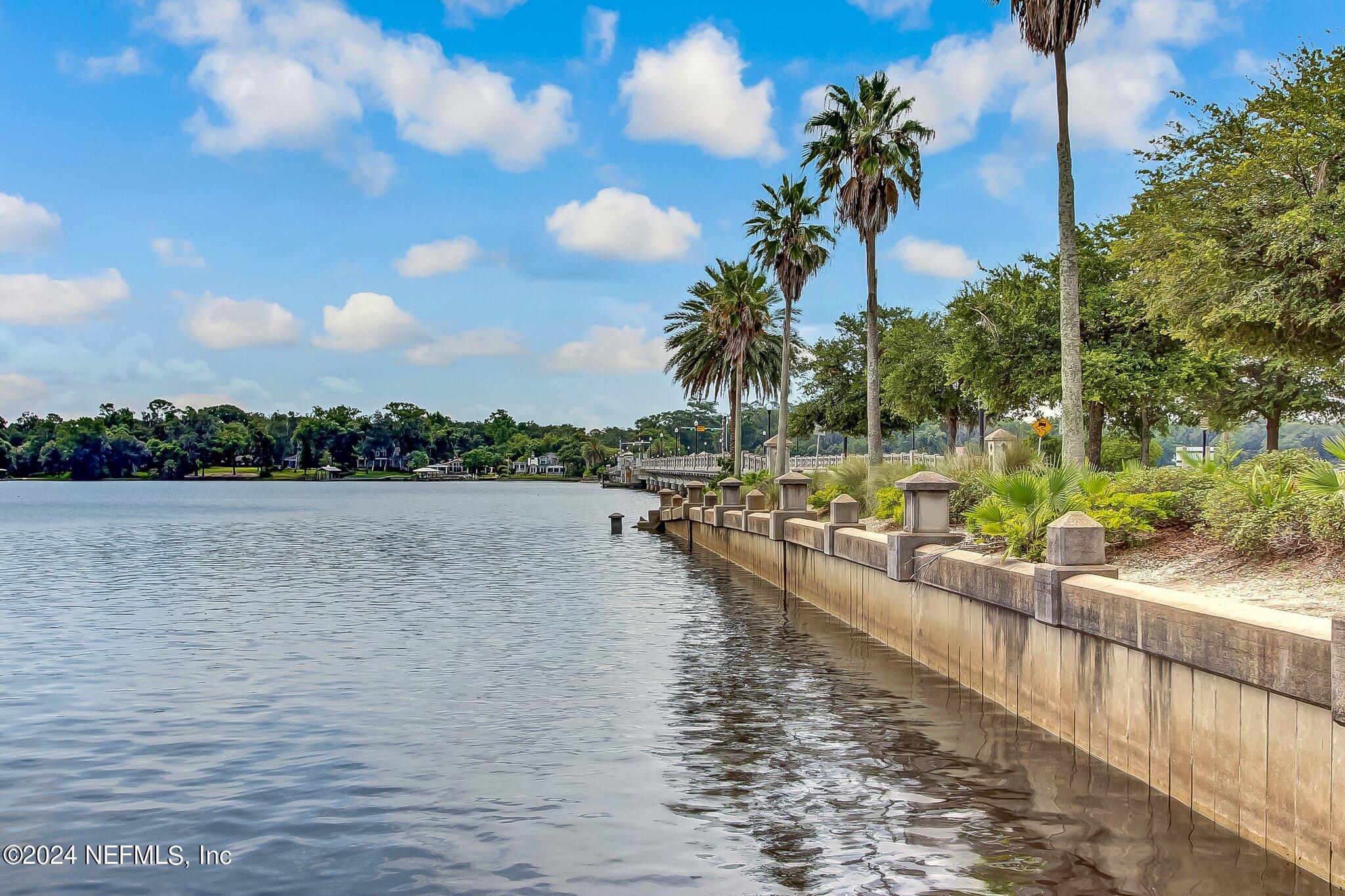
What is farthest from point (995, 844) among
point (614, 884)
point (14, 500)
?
point (14, 500)

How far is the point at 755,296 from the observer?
207 ft

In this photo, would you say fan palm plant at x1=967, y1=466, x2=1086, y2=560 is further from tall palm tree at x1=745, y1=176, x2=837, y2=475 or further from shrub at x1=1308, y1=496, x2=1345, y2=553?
tall palm tree at x1=745, y1=176, x2=837, y2=475

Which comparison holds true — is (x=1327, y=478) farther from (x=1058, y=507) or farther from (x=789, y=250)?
(x=789, y=250)

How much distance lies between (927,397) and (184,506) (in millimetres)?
76585

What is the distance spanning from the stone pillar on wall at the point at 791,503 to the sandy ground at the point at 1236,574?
15.0 meters

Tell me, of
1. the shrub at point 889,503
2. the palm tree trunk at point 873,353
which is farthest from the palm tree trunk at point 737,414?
the shrub at point 889,503

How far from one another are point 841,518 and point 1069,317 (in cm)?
646

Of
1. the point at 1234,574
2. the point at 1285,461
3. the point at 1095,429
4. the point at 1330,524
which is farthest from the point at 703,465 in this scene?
the point at 1330,524

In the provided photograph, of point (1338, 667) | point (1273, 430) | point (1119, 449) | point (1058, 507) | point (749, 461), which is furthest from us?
point (749, 461)

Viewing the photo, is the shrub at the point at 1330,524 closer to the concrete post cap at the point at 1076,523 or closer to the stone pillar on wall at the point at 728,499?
the concrete post cap at the point at 1076,523

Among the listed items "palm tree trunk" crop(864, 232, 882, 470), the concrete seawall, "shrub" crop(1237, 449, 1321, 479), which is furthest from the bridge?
the concrete seawall

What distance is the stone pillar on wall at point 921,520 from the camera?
16828 mm

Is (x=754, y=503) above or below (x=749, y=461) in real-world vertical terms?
below

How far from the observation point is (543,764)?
11.8m
